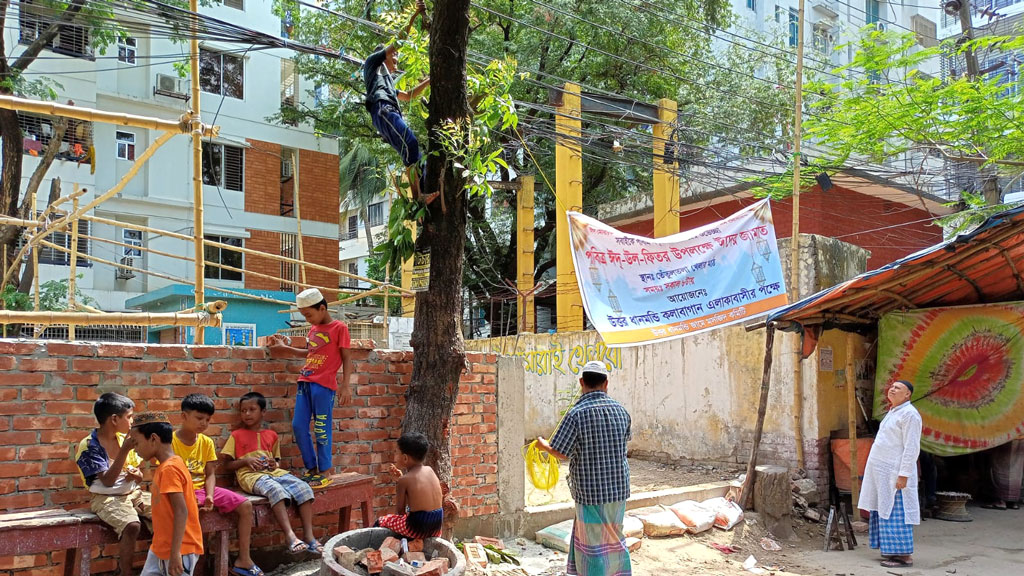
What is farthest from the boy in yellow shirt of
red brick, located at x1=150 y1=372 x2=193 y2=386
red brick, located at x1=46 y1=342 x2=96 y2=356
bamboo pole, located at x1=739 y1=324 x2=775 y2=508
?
bamboo pole, located at x1=739 y1=324 x2=775 y2=508

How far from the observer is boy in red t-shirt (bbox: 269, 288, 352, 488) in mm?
5074

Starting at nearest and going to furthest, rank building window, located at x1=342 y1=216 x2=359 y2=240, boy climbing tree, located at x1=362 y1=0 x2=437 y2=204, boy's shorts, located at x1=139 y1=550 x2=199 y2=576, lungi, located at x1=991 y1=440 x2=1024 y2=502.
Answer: boy's shorts, located at x1=139 y1=550 x2=199 y2=576 < boy climbing tree, located at x1=362 y1=0 x2=437 y2=204 < lungi, located at x1=991 y1=440 x2=1024 y2=502 < building window, located at x1=342 y1=216 x2=359 y2=240

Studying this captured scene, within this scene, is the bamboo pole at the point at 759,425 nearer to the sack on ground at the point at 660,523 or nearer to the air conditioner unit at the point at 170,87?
the sack on ground at the point at 660,523

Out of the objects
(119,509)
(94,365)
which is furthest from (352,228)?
(119,509)

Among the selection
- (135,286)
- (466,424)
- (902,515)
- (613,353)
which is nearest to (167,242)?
(135,286)

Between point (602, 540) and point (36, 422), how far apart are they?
3.43 metres

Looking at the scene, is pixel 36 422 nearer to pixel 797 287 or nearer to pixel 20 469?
pixel 20 469

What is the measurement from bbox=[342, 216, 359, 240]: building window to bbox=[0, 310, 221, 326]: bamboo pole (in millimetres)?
34072

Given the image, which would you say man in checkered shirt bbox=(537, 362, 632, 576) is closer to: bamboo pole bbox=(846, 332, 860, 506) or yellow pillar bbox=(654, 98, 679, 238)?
bamboo pole bbox=(846, 332, 860, 506)

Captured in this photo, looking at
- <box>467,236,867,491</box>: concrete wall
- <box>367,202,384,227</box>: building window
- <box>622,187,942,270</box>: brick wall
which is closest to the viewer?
<box>467,236,867,491</box>: concrete wall

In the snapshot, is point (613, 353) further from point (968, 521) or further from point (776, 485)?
point (968, 521)

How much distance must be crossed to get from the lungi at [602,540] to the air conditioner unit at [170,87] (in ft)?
54.6

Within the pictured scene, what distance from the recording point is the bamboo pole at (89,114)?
4332mm

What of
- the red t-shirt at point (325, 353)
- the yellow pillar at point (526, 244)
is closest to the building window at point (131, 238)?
the yellow pillar at point (526, 244)
